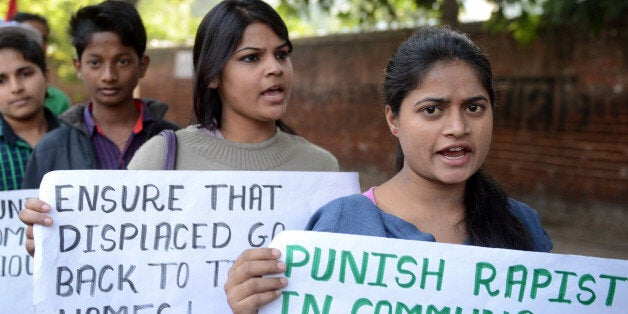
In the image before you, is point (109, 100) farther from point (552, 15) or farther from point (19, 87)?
point (552, 15)

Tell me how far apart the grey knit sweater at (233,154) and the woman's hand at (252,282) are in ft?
2.52

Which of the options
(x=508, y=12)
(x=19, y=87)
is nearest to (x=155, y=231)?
(x=19, y=87)

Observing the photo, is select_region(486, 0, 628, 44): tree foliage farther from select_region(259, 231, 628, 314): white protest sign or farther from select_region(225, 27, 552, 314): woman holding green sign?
select_region(259, 231, 628, 314): white protest sign

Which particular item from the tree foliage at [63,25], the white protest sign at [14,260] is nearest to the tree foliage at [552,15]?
the tree foliage at [63,25]

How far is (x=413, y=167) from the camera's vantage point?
232 centimetres

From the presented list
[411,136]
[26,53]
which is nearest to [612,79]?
[26,53]

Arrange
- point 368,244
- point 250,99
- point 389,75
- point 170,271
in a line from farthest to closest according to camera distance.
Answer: point 250,99
point 170,271
point 389,75
point 368,244

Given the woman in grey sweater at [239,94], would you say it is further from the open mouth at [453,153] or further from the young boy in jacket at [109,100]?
the open mouth at [453,153]

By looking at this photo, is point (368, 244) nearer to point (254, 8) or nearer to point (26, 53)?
point (254, 8)

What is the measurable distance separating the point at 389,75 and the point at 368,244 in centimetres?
53

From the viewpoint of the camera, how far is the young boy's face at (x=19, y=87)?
12.7 feet

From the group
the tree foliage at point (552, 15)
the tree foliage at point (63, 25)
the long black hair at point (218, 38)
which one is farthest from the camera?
the tree foliage at point (63, 25)

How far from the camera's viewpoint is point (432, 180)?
2330 millimetres

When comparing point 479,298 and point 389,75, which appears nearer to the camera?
point 479,298
